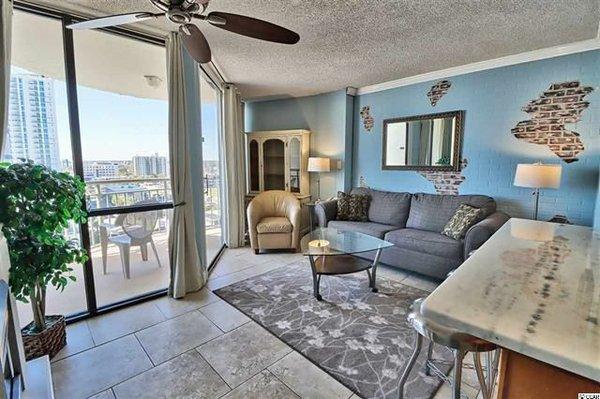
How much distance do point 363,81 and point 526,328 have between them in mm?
3993

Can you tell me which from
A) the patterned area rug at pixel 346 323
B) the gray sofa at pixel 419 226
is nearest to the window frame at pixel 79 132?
the patterned area rug at pixel 346 323

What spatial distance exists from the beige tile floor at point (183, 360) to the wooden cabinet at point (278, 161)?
2.71 meters

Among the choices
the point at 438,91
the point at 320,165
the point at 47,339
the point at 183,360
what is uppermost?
the point at 438,91

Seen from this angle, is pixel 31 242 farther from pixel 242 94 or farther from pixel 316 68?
pixel 242 94

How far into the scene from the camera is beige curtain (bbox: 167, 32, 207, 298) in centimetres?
269

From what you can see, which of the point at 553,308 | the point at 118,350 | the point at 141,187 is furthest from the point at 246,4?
the point at 118,350

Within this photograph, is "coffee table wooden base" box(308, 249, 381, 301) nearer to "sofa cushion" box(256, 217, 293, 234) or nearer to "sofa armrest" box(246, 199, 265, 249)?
"sofa cushion" box(256, 217, 293, 234)

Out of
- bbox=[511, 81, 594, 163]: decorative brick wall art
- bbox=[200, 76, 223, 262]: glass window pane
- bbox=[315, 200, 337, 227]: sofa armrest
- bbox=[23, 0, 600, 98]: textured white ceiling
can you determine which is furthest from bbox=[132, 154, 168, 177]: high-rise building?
bbox=[511, 81, 594, 163]: decorative brick wall art

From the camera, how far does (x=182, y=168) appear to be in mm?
2805

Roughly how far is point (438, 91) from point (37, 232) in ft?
13.9

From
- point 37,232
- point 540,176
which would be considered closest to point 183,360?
point 37,232

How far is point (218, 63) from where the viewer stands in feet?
11.3

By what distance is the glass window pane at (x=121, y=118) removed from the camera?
8.34ft

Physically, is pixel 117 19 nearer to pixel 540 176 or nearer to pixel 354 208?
pixel 354 208
